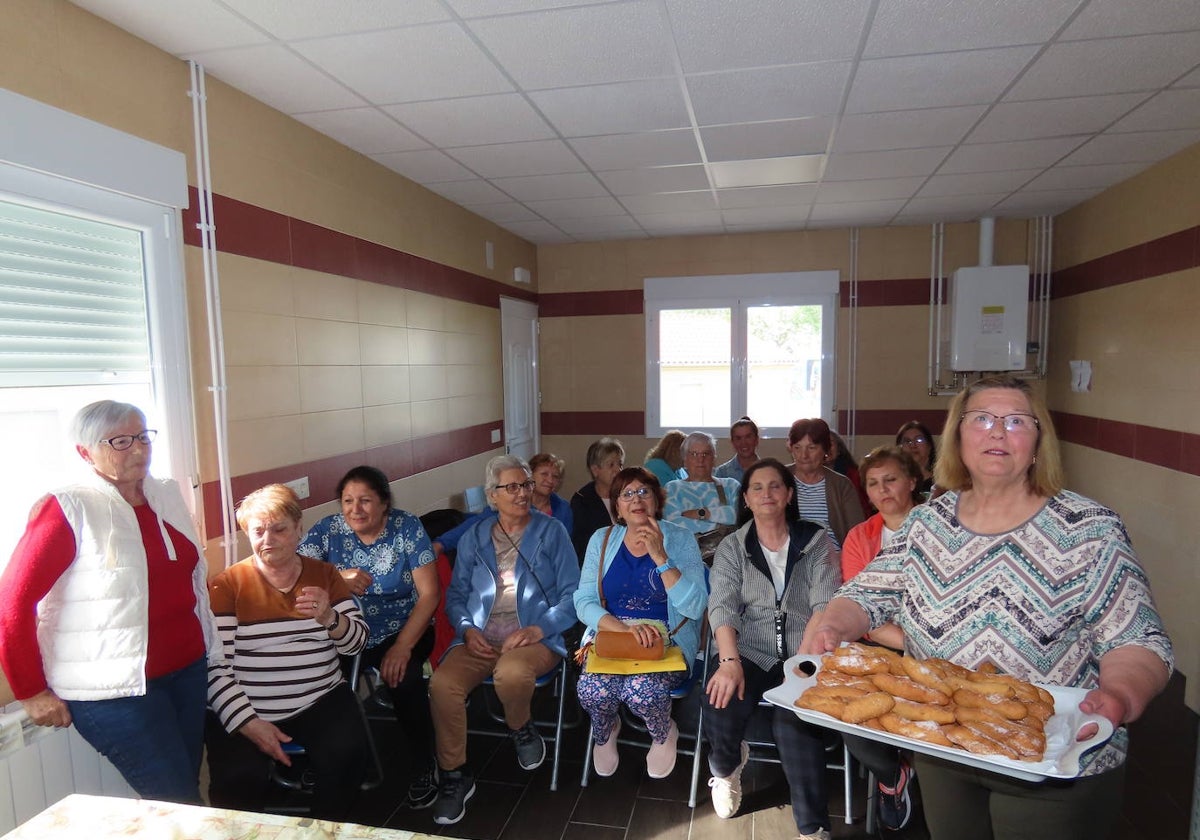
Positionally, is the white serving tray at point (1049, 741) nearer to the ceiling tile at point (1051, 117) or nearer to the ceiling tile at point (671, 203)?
the ceiling tile at point (1051, 117)

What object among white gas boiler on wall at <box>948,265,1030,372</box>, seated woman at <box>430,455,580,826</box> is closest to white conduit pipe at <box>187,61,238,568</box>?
seated woman at <box>430,455,580,826</box>

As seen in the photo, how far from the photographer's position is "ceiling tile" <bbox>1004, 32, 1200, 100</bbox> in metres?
2.45

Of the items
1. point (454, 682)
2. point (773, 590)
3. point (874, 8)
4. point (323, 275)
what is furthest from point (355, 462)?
point (874, 8)

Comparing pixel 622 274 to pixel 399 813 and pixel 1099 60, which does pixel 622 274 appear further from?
pixel 399 813

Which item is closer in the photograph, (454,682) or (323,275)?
(454,682)

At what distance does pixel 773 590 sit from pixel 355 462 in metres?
2.21

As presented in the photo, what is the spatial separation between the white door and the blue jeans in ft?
11.6

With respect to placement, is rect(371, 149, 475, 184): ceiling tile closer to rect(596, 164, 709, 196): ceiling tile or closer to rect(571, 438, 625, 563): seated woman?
rect(596, 164, 709, 196): ceiling tile

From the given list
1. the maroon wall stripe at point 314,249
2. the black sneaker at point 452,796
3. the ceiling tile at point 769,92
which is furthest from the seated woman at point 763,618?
the maroon wall stripe at point 314,249

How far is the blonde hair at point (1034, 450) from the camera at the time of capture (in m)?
1.42

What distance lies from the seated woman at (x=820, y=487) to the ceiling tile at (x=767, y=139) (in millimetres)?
1470

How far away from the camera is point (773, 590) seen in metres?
2.59

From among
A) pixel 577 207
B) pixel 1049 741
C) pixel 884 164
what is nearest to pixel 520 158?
pixel 577 207

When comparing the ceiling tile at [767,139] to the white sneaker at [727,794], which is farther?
the ceiling tile at [767,139]
